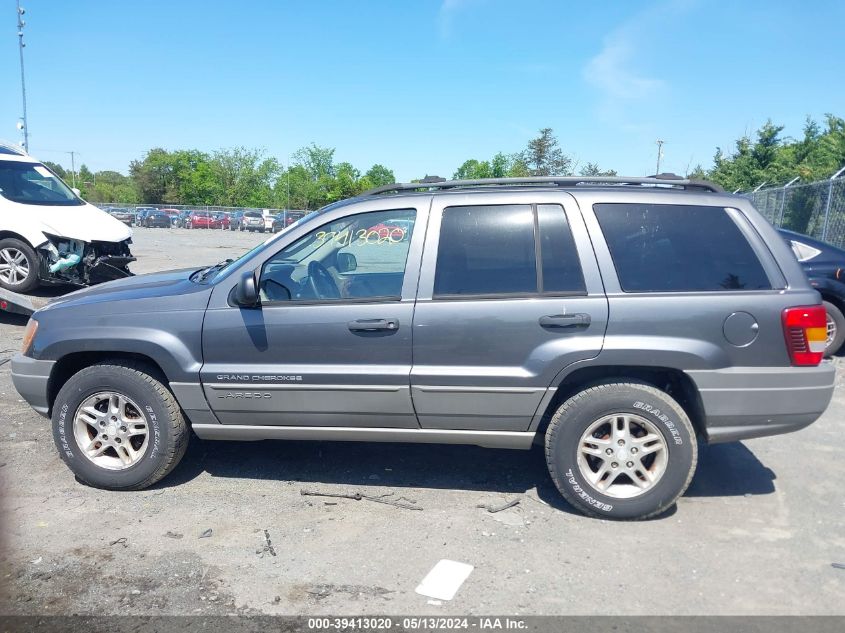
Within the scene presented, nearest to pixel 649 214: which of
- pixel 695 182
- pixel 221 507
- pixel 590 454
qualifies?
pixel 695 182

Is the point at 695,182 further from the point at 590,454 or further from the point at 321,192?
the point at 321,192

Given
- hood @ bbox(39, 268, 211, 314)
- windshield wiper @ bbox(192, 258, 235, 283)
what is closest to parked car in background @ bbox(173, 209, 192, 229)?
windshield wiper @ bbox(192, 258, 235, 283)

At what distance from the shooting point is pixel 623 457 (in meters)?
3.87

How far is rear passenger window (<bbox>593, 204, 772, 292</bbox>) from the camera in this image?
3.83 m

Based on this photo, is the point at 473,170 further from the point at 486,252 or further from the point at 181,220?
the point at 486,252

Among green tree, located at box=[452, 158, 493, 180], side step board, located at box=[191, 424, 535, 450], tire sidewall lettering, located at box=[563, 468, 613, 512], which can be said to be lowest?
tire sidewall lettering, located at box=[563, 468, 613, 512]

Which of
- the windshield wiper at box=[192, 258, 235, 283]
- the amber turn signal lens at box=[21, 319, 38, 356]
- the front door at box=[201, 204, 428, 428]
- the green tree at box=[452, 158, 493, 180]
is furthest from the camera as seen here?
the green tree at box=[452, 158, 493, 180]

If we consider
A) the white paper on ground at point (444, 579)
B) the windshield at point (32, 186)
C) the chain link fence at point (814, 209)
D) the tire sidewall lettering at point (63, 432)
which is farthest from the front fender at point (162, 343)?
the chain link fence at point (814, 209)

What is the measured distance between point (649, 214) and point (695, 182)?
472 millimetres

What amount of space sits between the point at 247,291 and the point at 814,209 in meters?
14.2

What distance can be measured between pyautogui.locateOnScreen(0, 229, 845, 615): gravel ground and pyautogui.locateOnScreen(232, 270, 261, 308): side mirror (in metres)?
1.29

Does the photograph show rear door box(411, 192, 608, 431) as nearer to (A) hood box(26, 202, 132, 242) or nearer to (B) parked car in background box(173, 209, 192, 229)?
(A) hood box(26, 202, 132, 242)

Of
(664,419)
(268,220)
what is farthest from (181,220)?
(664,419)

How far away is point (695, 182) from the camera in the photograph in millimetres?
4180
